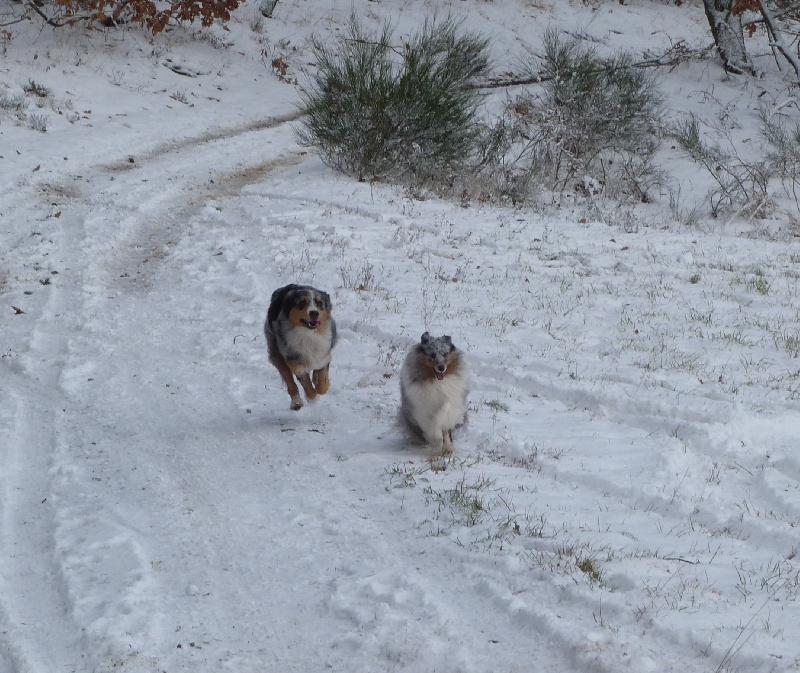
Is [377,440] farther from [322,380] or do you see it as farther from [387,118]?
[387,118]

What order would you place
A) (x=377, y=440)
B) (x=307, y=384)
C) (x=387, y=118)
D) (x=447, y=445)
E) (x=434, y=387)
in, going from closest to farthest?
(x=434, y=387) → (x=447, y=445) → (x=377, y=440) → (x=307, y=384) → (x=387, y=118)

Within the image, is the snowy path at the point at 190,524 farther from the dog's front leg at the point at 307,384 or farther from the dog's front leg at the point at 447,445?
the dog's front leg at the point at 447,445

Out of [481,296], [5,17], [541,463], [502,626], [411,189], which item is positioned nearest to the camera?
[502,626]

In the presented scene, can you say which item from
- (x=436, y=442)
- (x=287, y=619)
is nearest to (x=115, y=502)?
(x=287, y=619)

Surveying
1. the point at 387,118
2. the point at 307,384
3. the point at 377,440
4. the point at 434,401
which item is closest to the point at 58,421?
the point at 307,384

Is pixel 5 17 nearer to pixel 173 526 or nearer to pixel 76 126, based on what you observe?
pixel 76 126

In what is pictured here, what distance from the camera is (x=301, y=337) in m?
7.39

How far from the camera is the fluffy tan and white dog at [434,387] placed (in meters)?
6.57

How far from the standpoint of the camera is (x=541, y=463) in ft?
22.5

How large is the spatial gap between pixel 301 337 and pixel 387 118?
1135 cm

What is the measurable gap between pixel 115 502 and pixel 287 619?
197 centimetres

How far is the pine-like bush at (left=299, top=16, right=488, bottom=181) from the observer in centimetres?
1766

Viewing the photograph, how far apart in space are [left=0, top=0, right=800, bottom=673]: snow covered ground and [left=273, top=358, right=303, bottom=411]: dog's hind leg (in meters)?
0.17

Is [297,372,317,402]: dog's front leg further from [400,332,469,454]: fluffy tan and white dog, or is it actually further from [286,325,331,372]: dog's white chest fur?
[400,332,469,454]: fluffy tan and white dog
